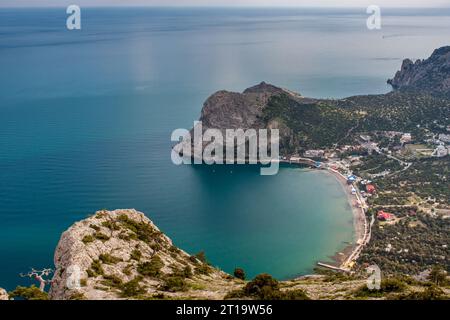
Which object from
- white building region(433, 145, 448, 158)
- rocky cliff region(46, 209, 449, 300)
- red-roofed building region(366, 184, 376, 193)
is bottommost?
red-roofed building region(366, 184, 376, 193)

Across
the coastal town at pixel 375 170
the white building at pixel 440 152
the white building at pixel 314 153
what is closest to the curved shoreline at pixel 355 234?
the coastal town at pixel 375 170

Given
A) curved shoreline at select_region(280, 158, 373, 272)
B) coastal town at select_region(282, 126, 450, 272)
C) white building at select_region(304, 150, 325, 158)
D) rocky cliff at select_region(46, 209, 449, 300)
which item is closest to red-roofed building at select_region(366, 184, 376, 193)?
coastal town at select_region(282, 126, 450, 272)

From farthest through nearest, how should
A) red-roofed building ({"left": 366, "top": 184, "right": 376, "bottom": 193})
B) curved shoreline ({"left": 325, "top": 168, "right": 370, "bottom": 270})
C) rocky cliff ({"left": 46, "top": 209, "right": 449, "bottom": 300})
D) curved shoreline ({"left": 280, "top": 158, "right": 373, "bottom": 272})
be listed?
→ red-roofed building ({"left": 366, "top": 184, "right": 376, "bottom": 193})
curved shoreline ({"left": 325, "top": 168, "right": 370, "bottom": 270})
curved shoreline ({"left": 280, "top": 158, "right": 373, "bottom": 272})
rocky cliff ({"left": 46, "top": 209, "right": 449, "bottom": 300})

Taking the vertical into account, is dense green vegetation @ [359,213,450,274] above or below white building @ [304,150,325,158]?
below

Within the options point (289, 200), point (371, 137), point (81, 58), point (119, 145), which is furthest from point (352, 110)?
point (81, 58)

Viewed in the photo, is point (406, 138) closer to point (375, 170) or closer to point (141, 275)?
point (375, 170)

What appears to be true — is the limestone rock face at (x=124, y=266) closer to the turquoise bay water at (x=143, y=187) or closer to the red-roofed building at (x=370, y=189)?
the turquoise bay water at (x=143, y=187)

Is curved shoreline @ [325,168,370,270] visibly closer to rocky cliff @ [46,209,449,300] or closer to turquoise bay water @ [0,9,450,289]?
turquoise bay water @ [0,9,450,289]
